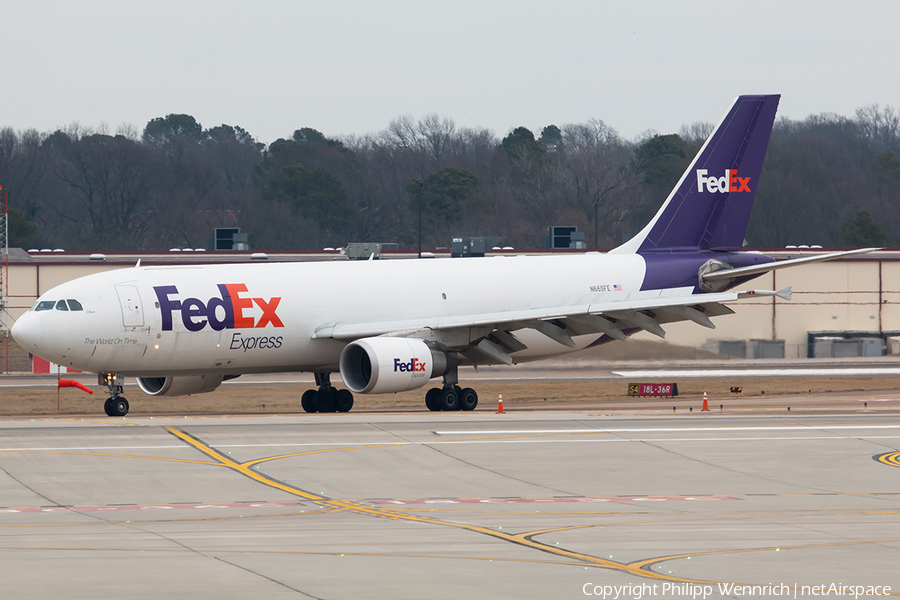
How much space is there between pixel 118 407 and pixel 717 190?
77.4ft

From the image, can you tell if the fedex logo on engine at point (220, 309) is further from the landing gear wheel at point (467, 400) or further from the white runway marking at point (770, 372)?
the white runway marking at point (770, 372)

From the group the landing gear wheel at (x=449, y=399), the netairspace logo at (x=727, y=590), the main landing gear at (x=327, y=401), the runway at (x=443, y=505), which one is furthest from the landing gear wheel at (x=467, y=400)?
the netairspace logo at (x=727, y=590)

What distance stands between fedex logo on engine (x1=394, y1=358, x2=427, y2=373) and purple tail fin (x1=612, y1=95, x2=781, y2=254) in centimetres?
1220

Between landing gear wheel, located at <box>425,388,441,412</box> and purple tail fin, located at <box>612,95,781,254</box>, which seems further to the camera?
purple tail fin, located at <box>612,95,781,254</box>

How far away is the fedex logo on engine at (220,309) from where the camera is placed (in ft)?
122

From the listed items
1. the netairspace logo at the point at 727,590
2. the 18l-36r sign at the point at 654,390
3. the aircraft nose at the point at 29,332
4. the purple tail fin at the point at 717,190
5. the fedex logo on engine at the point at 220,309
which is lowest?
the 18l-36r sign at the point at 654,390

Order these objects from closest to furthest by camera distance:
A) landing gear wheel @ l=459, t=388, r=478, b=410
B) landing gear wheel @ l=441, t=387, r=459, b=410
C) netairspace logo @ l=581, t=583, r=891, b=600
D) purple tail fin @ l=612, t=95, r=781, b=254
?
netairspace logo @ l=581, t=583, r=891, b=600 < landing gear wheel @ l=441, t=387, r=459, b=410 < landing gear wheel @ l=459, t=388, r=478, b=410 < purple tail fin @ l=612, t=95, r=781, b=254

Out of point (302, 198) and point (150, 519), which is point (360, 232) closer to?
point (302, 198)

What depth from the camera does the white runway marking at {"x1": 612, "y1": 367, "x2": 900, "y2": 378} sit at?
59.2 m

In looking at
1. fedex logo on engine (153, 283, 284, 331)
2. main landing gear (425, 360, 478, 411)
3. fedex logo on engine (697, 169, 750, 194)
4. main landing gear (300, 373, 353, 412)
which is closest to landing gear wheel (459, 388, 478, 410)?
main landing gear (425, 360, 478, 411)

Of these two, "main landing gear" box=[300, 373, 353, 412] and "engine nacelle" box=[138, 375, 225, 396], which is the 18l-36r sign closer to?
"main landing gear" box=[300, 373, 353, 412]

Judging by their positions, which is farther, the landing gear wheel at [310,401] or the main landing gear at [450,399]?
the landing gear wheel at [310,401]

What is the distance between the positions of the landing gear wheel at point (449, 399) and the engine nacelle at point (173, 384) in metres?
7.07

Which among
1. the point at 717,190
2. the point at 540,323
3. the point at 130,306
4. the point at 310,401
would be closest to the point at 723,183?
the point at 717,190
